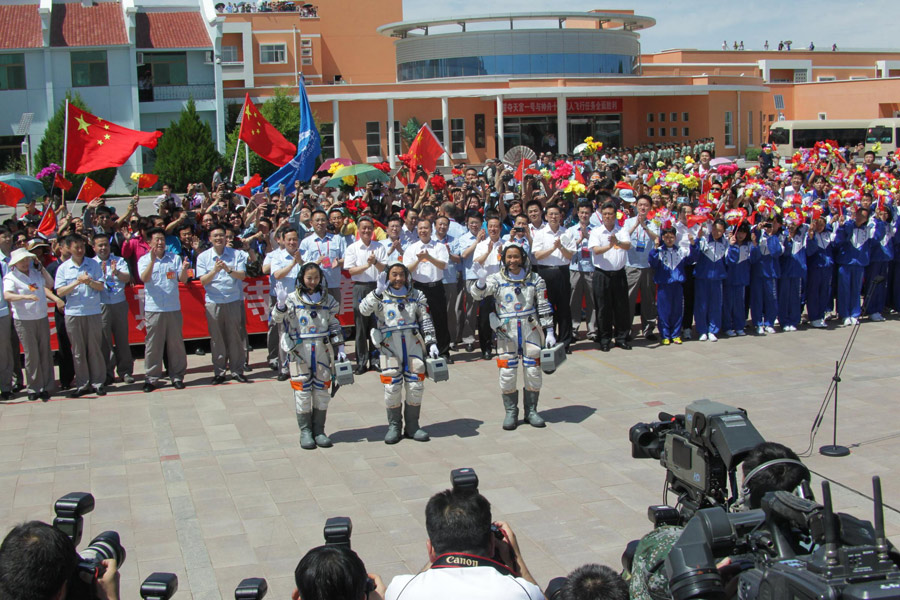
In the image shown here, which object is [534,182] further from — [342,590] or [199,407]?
[342,590]

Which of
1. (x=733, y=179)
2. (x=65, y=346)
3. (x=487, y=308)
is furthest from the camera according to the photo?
(x=733, y=179)

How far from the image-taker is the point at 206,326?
1345 centimetres

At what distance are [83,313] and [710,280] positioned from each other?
327 inches

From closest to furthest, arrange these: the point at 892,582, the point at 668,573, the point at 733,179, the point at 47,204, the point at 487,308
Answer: the point at 892,582 → the point at 668,573 → the point at 487,308 → the point at 47,204 → the point at 733,179

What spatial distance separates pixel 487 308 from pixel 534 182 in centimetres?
558

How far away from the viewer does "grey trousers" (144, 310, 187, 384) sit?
1172 cm

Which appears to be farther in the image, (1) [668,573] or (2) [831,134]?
(2) [831,134]

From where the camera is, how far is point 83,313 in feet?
37.4

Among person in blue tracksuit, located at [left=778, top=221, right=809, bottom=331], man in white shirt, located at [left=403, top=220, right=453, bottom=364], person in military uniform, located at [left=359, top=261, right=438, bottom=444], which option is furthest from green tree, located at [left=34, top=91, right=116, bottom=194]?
person in military uniform, located at [left=359, top=261, right=438, bottom=444]

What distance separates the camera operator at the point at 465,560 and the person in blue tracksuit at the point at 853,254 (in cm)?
1157

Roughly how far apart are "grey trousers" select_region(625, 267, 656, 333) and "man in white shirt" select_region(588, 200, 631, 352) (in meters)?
0.38

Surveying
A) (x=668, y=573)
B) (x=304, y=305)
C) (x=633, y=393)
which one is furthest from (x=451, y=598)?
(x=633, y=393)

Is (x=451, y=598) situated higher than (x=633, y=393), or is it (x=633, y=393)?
(x=451, y=598)

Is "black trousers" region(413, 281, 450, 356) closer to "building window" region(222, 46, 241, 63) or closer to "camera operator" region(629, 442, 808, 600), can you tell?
"camera operator" region(629, 442, 808, 600)
